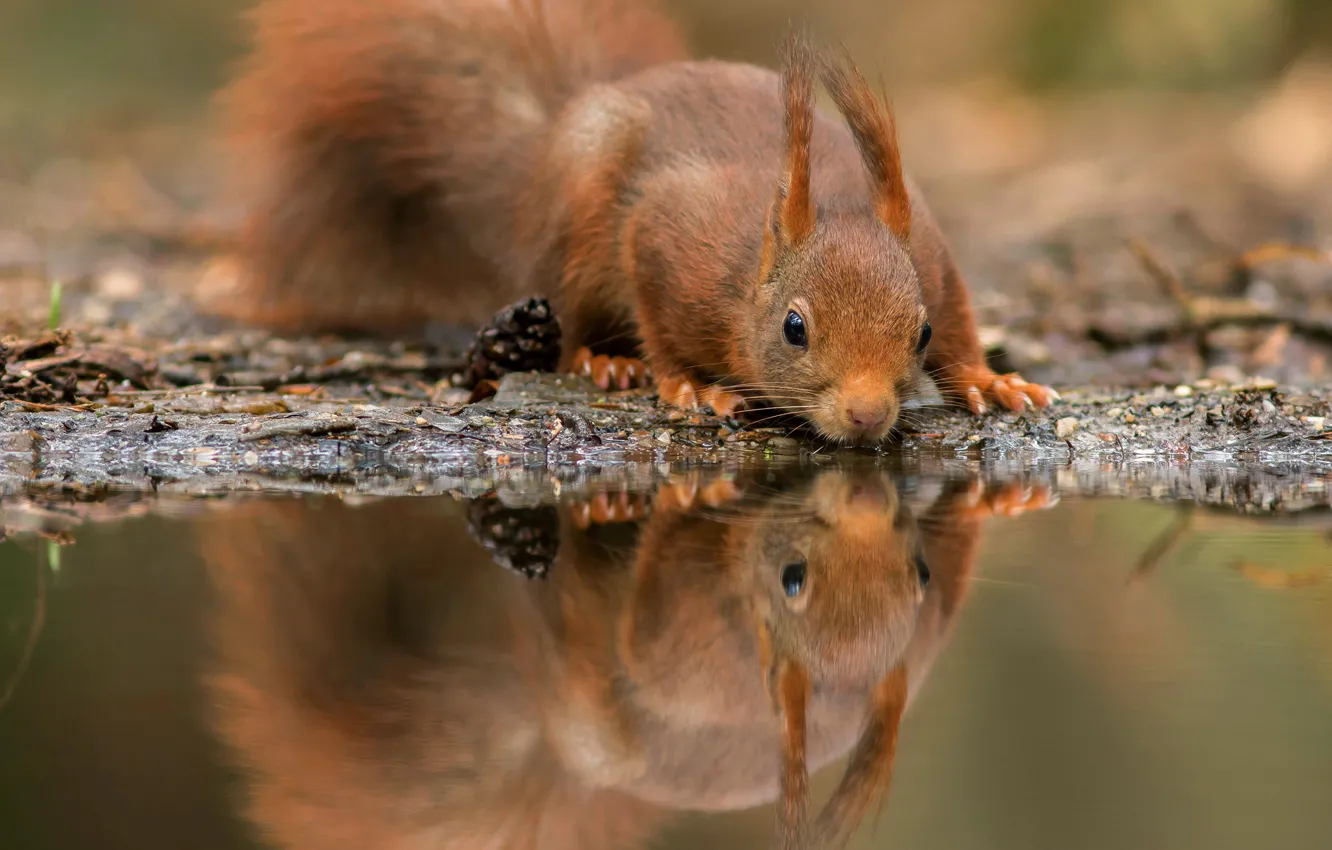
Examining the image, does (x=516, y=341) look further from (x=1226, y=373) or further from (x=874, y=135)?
(x=1226, y=373)

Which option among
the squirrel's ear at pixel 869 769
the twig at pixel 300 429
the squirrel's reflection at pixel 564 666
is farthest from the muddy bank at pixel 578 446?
the squirrel's ear at pixel 869 769

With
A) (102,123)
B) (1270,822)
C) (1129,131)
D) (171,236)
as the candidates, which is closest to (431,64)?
(171,236)

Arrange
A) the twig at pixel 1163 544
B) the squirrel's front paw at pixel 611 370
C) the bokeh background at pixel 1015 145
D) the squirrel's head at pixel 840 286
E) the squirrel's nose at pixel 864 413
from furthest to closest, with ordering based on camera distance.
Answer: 1. the bokeh background at pixel 1015 145
2. the squirrel's front paw at pixel 611 370
3. the squirrel's head at pixel 840 286
4. the squirrel's nose at pixel 864 413
5. the twig at pixel 1163 544

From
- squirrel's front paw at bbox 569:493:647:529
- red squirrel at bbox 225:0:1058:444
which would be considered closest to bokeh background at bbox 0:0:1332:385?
red squirrel at bbox 225:0:1058:444

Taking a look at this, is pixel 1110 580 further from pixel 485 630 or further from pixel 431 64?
pixel 431 64

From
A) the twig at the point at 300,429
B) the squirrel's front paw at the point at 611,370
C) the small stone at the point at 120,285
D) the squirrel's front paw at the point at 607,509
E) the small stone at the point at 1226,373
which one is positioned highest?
the small stone at the point at 120,285

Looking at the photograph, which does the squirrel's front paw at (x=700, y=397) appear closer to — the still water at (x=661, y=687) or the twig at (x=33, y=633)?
the still water at (x=661, y=687)
